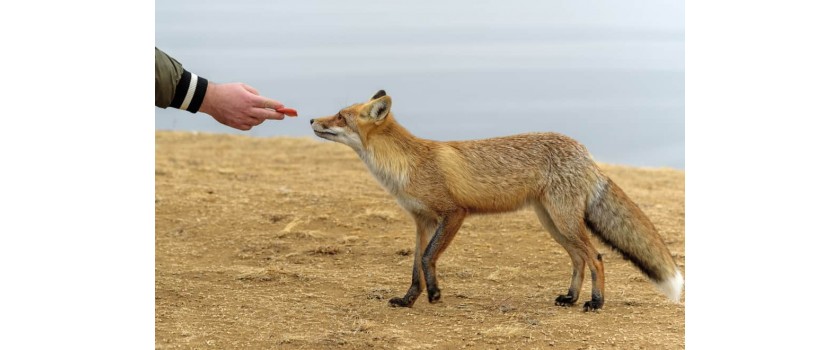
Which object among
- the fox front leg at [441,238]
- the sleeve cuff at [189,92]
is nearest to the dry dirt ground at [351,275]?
the fox front leg at [441,238]

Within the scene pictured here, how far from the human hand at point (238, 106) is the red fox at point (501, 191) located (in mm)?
404

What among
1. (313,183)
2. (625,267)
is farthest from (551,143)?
(313,183)

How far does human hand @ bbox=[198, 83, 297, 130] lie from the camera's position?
4059 mm

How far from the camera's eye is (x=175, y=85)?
155 inches

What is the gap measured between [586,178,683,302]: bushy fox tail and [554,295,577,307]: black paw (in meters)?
0.36

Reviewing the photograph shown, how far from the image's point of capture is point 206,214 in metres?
6.82

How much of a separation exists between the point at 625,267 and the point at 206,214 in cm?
313

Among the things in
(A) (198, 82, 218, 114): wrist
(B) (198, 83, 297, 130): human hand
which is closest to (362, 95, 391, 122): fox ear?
(B) (198, 83, 297, 130): human hand

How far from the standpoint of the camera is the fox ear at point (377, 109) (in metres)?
4.50

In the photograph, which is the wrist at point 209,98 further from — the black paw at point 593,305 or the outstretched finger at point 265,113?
the black paw at point 593,305

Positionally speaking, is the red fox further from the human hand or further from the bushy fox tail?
the human hand

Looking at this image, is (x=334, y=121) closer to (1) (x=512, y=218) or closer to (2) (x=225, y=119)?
(2) (x=225, y=119)

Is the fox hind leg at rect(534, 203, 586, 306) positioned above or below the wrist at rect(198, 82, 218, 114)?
below

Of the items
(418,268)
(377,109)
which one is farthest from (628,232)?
(377,109)
